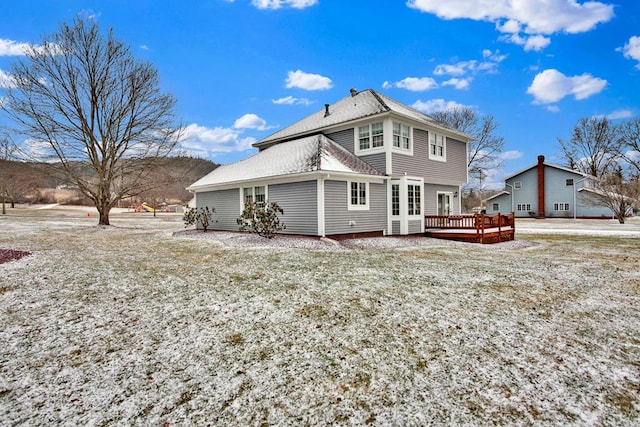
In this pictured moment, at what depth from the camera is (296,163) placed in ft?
48.4

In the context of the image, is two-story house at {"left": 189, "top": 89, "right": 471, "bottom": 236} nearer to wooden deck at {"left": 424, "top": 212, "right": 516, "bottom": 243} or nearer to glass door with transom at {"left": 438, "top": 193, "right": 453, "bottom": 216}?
glass door with transom at {"left": 438, "top": 193, "right": 453, "bottom": 216}

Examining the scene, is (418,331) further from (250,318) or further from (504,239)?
(504,239)

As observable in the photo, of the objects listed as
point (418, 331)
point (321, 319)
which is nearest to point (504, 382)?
point (418, 331)

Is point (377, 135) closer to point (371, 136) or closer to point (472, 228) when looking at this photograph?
point (371, 136)

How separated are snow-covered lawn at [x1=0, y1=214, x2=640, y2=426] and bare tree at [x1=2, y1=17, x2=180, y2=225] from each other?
17.1 meters

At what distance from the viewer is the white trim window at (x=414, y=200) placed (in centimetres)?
1620

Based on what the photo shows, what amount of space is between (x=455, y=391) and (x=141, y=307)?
4.78 m

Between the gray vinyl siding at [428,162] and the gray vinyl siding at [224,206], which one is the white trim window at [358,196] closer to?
the gray vinyl siding at [428,162]

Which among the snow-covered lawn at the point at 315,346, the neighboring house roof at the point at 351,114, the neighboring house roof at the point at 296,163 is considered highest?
the neighboring house roof at the point at 351,114

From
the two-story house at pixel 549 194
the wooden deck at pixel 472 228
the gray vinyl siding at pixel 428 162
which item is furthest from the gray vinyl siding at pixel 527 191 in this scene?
the wooden deck at pixel 472 228

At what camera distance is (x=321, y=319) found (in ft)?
16.2

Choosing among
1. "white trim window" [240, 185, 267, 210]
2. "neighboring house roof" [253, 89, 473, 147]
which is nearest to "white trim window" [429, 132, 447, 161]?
"neighboring house roof" [253, 89, 473, 147]

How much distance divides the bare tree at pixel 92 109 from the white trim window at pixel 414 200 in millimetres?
17400

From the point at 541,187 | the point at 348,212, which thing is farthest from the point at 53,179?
the point at 541,187
